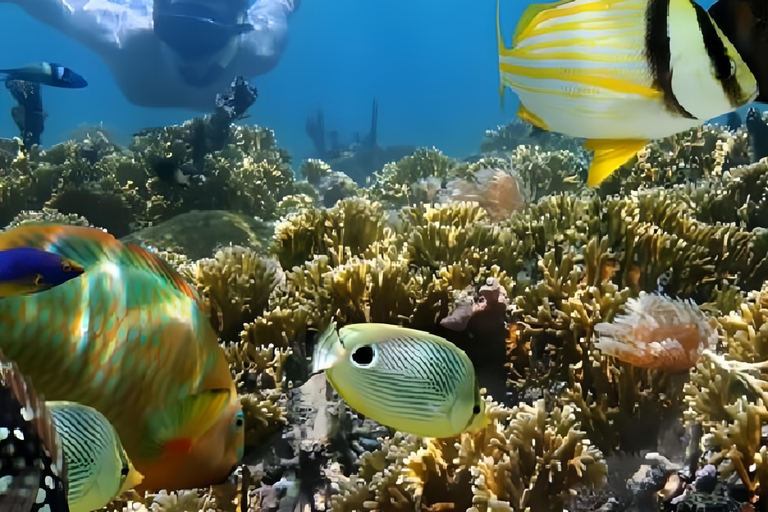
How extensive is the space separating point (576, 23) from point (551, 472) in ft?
5.23

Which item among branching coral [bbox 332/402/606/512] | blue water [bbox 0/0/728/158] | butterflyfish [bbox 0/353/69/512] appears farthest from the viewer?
blue water [bbox 0/0/728/158]

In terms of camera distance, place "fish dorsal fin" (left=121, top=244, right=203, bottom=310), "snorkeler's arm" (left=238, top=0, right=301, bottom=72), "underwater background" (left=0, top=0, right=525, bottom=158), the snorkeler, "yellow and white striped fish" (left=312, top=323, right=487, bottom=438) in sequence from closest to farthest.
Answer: "fish dorsal fin" (left=121, top=244, right=203, bottom=310)
"yellow and white striped fish" (left=312, top=323, right=487, bottom=438)
the snorkeler
"snorkeler's arm" (left=238, top=0, right=301, bottom=72)
"underwater background" (left=0, top=0, right=525, bottom=158)

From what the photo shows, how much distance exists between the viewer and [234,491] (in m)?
2.30

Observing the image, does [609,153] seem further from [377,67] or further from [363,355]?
[377,67]

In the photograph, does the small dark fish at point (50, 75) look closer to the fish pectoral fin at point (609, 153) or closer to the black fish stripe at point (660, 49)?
the fish pectoral fin at point (609, 153)

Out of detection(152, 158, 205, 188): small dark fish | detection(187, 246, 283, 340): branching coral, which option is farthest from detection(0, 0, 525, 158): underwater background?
detection(187, 246, 283, 340): branching coral

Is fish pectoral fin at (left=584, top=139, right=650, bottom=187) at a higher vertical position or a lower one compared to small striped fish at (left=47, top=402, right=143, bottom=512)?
higher

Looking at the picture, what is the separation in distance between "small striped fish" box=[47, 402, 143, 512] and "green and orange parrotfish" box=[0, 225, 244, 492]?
2 cm

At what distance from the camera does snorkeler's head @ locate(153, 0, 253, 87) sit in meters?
23.8

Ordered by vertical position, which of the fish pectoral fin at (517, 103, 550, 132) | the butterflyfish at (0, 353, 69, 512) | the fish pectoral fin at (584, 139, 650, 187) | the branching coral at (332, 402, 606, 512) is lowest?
the branching coral at (332, 402, 606, 512)

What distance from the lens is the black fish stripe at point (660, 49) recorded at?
47.9 inches

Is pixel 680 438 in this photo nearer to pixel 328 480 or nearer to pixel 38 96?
pixel 328 480

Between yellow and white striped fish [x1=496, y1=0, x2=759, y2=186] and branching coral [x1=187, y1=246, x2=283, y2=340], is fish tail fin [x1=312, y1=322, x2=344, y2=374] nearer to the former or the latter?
yellow and white striped fish [x1=496, y1=0, x2=759, y2=186]

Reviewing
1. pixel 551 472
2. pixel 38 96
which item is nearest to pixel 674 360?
pixel 551 472
